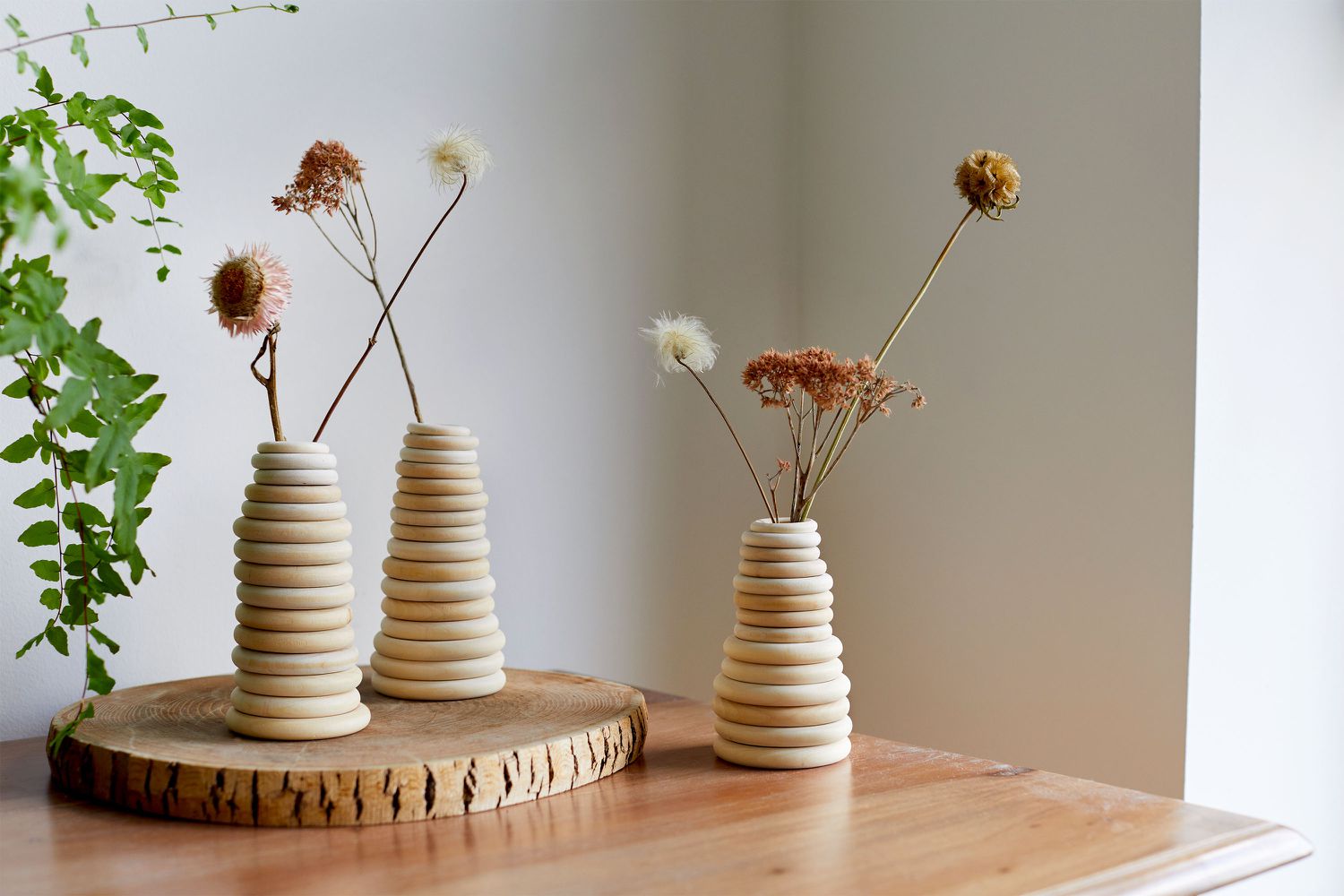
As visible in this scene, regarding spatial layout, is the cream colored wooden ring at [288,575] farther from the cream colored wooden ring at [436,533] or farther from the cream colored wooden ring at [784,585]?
the cream colored wooden ring at [784,585]

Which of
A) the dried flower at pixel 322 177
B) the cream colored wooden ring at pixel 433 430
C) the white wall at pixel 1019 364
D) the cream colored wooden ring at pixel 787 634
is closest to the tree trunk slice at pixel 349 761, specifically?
the cream colored wooden ring at pixel 787 634

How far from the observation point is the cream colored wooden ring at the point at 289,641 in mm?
776

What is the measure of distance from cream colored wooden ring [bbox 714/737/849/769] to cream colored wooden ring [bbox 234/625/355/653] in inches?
11.5

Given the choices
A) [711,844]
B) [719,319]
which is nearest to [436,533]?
[711,844]

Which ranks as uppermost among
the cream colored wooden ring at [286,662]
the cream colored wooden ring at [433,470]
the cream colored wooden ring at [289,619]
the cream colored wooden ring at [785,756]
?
the cream colored wooden ring at [433,470]

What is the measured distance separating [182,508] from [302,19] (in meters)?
0.47

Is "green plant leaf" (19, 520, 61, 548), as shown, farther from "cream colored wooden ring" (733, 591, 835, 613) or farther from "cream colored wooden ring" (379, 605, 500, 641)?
"cream colored wooden ring" (733, 591, 835, 613)

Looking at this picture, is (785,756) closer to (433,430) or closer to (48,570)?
(433,430)

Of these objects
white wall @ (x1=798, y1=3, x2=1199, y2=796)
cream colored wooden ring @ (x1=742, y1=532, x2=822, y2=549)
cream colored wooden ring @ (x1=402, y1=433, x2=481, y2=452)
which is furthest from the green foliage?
white wall @ (x1=798, y1=3, x2=1199, y2=796)

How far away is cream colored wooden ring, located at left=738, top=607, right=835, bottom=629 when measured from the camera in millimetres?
851

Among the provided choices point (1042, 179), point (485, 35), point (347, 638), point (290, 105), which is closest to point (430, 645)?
point (347, 638)

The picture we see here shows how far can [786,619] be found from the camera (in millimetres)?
850

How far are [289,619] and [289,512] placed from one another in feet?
0.23

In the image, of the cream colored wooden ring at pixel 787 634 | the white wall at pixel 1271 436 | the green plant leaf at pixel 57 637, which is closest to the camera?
the green plant leaf at pixel 57 637
